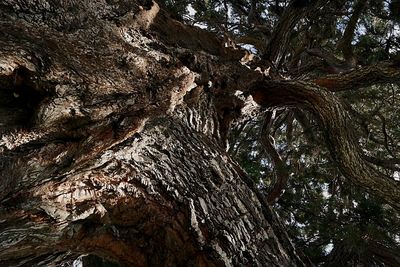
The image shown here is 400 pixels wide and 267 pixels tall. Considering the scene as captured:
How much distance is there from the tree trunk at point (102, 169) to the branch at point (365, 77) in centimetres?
131

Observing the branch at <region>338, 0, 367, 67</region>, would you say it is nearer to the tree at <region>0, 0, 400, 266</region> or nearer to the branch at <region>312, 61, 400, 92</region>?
the branch at <region>312, 61, 400, 92</region>

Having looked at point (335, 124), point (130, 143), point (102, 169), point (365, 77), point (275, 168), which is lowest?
point (102, 169)

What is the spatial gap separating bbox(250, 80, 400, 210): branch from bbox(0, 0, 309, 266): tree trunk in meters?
0.80

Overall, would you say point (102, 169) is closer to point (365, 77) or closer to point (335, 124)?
point (335, 124)

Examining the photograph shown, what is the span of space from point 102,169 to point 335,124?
1.59 m

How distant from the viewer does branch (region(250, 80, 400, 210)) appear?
229cm

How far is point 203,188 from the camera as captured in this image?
5.69 feet

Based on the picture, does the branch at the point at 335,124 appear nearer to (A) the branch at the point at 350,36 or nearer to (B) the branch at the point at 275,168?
(B) the branch at the point at 275,168

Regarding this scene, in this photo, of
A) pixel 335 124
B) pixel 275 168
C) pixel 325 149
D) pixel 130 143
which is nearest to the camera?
pixel 130 143

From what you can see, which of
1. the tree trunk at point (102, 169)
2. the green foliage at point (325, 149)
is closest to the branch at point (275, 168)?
the green foliage at point (325, 149)

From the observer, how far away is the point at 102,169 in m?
1.55

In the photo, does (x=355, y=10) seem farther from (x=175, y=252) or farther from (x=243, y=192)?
(x=175, y=252)

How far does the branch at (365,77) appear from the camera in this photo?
2695 mm

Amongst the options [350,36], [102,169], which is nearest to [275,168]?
[350,36]
